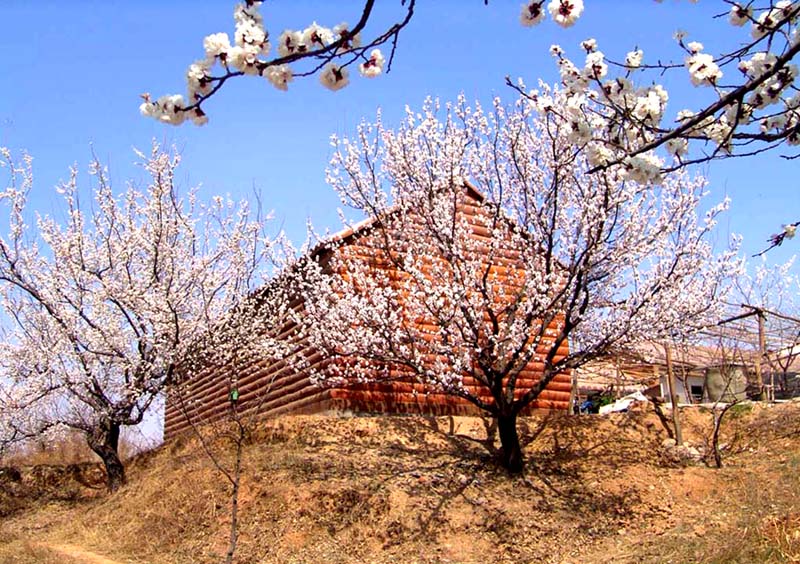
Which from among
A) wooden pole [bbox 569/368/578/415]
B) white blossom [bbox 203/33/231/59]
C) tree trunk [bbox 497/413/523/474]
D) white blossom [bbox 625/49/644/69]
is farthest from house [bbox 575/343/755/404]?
white blossom [bbox 203/33/231/59]

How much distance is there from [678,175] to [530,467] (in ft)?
19.1

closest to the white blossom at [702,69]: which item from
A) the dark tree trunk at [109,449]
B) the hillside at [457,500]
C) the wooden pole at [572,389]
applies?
the hillside at [457,500]

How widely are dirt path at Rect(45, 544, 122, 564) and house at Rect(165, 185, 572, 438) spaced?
285cm

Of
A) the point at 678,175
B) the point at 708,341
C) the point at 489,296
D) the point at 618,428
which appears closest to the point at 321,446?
the point at 489,296

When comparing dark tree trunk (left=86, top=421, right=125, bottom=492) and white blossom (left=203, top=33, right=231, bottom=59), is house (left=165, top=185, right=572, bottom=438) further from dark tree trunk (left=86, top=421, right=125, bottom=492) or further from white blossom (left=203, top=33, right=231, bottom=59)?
white blossom (left=203, top=33, right=231, bottom=59)

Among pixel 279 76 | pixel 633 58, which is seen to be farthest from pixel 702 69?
pixel 279 76

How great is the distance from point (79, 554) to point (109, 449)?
4.87 m

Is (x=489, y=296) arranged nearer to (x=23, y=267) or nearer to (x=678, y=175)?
(x=678, y=175)

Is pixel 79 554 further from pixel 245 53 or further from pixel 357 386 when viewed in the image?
pixel 245 53

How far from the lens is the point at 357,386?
578 inches

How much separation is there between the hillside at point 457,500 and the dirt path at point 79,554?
0.36 feet

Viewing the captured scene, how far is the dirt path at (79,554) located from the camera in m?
11.4

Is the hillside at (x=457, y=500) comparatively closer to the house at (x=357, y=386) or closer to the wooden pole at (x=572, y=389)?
the house at (x=357, y=386)

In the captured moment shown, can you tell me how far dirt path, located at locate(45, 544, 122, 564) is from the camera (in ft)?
37.3
